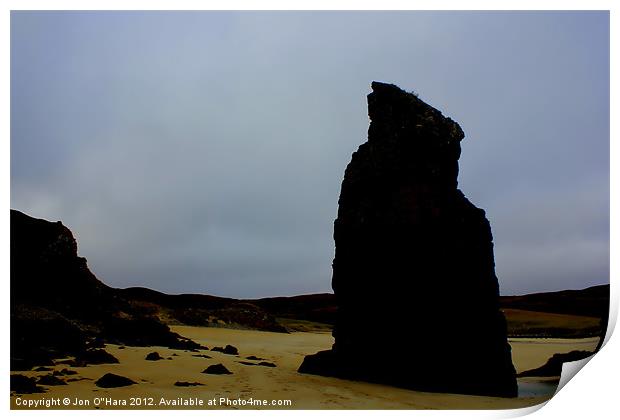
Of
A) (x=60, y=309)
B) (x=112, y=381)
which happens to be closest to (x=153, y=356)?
(x=112, y=381)

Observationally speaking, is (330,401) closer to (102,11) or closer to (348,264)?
(348,264)

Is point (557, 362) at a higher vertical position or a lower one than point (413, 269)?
lower

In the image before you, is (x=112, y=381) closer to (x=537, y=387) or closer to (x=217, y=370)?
(x=217, y=370)

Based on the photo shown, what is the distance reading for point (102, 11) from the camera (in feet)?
22.7

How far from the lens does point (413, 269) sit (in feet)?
23.9

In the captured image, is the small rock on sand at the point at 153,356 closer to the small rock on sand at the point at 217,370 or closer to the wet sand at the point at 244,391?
the wet sand at the point at 244,391

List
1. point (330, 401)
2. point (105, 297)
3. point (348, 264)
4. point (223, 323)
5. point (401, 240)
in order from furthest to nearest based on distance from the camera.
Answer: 1. point (223, 323)
2. point (105, 297)
3. point (348, 264)
4. point (401, 240)
5. point (330, 401)

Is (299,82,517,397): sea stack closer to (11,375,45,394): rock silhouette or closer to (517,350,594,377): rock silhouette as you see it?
(517,350,594,377): rock silhouette

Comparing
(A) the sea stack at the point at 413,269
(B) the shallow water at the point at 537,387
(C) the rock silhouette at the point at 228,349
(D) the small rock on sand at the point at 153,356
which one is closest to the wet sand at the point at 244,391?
(B) the shallow water at the point at 537,387

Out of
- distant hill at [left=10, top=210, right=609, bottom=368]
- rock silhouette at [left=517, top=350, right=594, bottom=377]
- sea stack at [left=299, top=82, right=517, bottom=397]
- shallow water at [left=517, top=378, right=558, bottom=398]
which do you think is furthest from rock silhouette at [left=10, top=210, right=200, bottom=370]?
rock silhouette at [left=517, top=350, right=594, bottom=377]

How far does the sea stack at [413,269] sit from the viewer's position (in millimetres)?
7012

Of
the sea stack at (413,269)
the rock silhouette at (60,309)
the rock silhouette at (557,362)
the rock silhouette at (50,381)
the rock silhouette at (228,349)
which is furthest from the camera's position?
the rock silhouette at (228,349)
